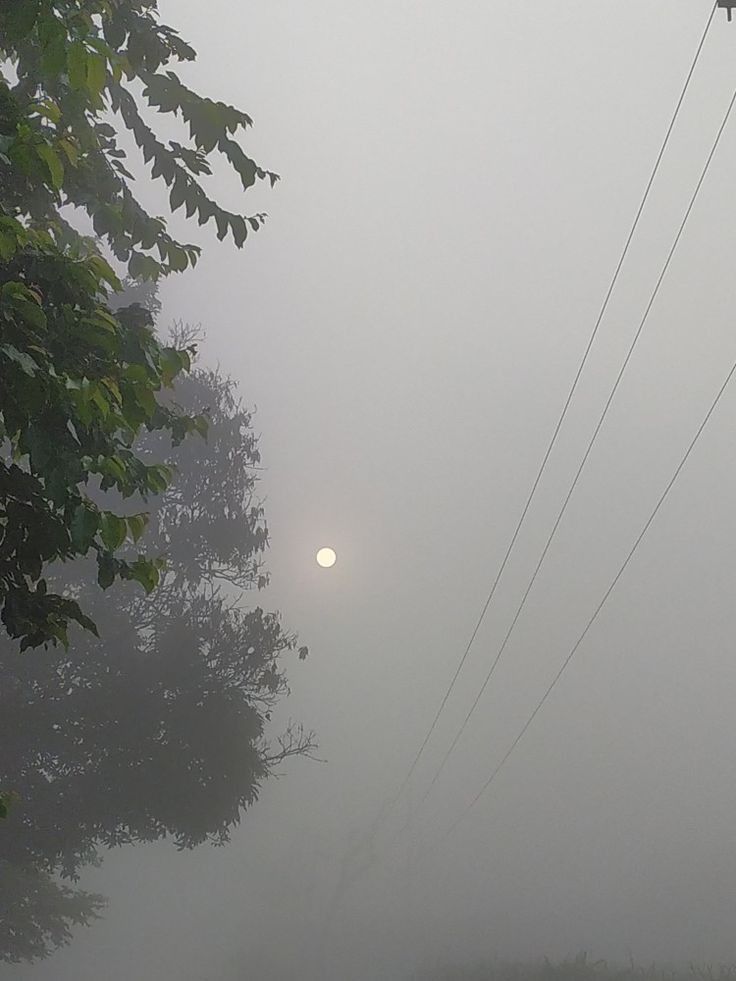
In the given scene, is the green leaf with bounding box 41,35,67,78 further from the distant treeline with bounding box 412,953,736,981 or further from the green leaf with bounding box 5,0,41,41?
the distant treeline with bounding box 412,953,736,981

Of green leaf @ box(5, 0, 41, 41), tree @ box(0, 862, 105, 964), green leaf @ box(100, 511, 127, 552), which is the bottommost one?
green leaf @ box(100, 511, 127, 552)

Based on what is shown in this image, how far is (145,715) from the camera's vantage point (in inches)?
580

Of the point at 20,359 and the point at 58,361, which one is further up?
the point at 58,361

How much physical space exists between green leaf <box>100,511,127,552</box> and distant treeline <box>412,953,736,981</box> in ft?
37.8

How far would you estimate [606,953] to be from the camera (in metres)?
23.0

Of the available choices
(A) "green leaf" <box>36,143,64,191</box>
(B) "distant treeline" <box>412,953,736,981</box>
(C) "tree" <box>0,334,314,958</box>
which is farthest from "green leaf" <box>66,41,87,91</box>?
(B) "distant treeline" <box>412,953,736,981</box>

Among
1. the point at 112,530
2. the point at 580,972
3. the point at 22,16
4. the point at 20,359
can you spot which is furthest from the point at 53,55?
the point at 580,972

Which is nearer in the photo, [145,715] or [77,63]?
[77,63]

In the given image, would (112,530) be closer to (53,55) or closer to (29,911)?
(53,55)

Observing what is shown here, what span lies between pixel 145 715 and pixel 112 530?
11.6m

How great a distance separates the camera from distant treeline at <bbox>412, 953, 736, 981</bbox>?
14164mm

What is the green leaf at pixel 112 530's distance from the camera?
3.90 meters

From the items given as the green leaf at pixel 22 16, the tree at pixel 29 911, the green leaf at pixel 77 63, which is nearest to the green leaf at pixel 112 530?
the green leaf at pixel 77 63

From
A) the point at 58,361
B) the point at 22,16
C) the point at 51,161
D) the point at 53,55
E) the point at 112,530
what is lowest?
the point at 112,530
